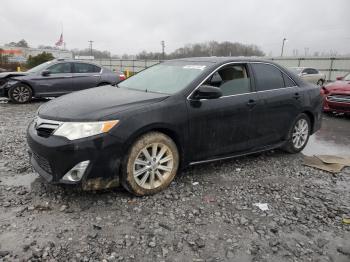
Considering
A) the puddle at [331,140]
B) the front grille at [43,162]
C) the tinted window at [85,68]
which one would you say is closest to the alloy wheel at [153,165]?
the front grille at [43,162]

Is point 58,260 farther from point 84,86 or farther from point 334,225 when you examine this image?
point 84,86

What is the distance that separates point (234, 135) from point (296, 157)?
1.69m

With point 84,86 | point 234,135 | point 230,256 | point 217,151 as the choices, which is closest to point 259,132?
point 234,135

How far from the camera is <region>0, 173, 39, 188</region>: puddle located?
157 inches

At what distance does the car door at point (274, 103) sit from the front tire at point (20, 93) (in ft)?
28.2

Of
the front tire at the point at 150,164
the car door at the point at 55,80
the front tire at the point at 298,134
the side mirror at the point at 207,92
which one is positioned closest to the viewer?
the front tire at the point at 150,164

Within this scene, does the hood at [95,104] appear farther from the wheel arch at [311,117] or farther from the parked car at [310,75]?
the parked car at [310,75]

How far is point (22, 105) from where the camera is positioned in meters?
10.6

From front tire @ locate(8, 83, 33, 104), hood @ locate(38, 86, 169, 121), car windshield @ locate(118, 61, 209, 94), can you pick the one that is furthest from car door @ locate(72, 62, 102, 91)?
hood @ locate(38, 86, 169, 121)

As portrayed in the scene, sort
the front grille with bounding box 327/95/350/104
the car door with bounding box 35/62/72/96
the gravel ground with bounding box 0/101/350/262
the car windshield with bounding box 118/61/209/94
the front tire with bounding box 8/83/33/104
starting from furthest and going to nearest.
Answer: the car door with bounding box 35/62/72/96 < the front tire with bounding box 8/83/33/104 < the front grille with bounding box 327/95/350/104 < the car windshield with bounding box 118/61/209/94 < the gravel ground with bounding box 0/101/350/262

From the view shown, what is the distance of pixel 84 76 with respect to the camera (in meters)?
11.5

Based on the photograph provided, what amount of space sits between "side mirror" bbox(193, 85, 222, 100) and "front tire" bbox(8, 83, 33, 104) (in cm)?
862

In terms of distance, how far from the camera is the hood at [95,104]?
3.41 m

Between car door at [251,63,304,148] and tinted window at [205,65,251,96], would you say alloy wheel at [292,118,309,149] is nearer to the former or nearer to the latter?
car door at [251,63,304,148]
